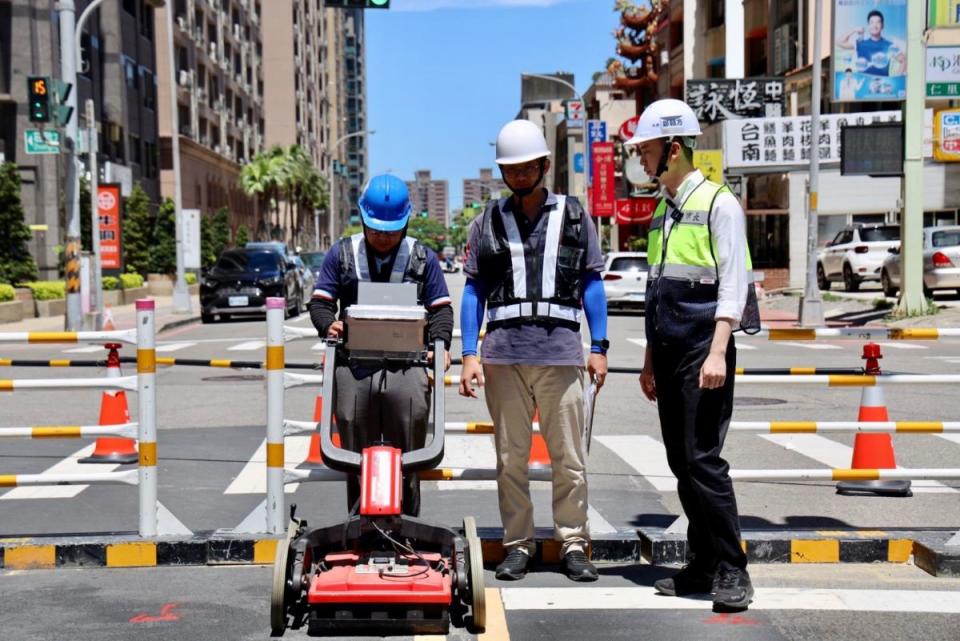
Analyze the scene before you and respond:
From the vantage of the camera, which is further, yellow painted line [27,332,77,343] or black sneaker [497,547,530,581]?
yellow painted line [27,332,77,343]

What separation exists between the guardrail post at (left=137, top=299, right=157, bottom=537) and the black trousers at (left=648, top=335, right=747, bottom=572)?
2544 millimetres

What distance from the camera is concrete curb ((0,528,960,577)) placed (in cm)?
648

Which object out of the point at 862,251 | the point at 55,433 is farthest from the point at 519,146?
the point at 862,251

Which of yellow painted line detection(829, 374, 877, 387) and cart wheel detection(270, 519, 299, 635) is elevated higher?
yellow painted line detection(829, 374, 877, 387)

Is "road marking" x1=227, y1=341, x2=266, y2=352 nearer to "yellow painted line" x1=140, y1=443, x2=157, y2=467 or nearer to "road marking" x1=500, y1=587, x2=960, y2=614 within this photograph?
"yellow painted line" x1=140, y1=443, x2=157, y2=467

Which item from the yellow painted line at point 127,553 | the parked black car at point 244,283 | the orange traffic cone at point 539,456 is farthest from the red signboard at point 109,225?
the yellow painted line at point 127,553

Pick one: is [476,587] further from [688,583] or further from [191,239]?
[191,239]

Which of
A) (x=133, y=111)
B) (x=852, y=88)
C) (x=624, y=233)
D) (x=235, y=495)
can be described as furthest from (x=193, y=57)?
(x=235, y=495)

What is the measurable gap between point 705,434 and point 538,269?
1.10 metres

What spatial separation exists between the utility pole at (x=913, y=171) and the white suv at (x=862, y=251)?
785cm

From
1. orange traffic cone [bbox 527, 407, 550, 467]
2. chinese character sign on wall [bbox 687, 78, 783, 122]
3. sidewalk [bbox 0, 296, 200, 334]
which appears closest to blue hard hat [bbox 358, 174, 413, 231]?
orange traffic cone [bbox 527, 407, 550, 467]

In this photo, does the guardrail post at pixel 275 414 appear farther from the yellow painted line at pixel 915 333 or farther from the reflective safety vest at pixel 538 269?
the yellow painted line at pixel 915 333

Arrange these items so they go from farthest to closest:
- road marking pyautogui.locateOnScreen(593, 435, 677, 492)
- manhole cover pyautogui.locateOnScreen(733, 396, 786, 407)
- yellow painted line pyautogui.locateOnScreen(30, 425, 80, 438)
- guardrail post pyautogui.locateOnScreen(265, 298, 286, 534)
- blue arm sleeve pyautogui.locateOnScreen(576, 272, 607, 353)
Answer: manhole cover pyautogui.locateOnScreen(733, 396, 786, 407) < road marking pyautogui.locateOnScreen(593, 435, 677, 492) < yellow painted line pyautogui.locateOnScreen(30, 425, 80, 438) < guardrail post pyautogui.locateOnScreen(265, 298, 286, 534) < blue arm sleeve pyautogui.locateOnScreen(576, 272, 607, 353)

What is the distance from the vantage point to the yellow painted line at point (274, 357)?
6406mm
